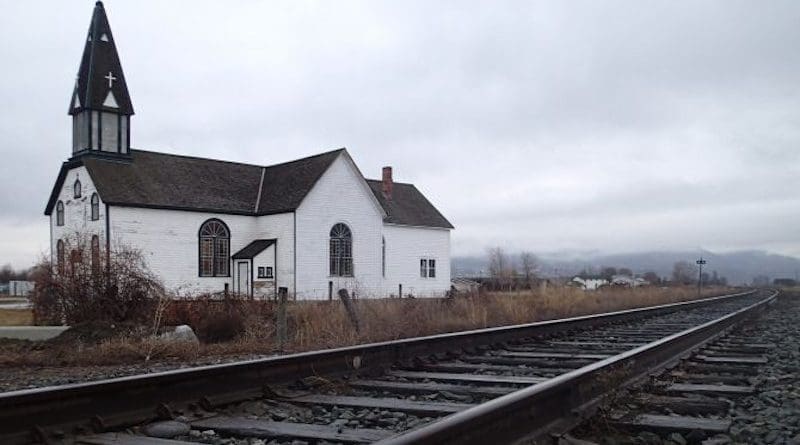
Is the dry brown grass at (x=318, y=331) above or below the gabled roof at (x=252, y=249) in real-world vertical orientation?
below

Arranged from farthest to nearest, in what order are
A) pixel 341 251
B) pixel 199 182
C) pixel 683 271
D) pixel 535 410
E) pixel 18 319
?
pixel 683 271 → pixel 341 251 → pixel 199 182 → pixel 18 319 → pixel 535 410

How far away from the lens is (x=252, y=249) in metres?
40.0

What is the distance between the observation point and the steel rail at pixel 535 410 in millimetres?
3465

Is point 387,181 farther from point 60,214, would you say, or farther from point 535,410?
point 535,410

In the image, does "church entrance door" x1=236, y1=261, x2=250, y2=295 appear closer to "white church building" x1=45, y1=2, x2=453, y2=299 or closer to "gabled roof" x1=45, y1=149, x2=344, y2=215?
"white church building" x1=45, y1=2, x2=453, y2=299

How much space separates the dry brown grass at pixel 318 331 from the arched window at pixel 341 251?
2238 cm

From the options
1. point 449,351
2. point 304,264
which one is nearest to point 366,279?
point 304,264

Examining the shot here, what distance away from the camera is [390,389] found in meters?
6.40

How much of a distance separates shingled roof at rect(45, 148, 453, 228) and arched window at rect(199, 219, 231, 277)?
94cm

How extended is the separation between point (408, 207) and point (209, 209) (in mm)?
16736

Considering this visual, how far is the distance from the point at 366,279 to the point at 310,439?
3889 cm

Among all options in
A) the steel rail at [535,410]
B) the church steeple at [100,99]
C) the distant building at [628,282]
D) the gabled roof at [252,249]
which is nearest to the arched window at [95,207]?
the church steeple at [100,99]

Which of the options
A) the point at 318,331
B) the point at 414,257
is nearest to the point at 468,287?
the point at 414,257

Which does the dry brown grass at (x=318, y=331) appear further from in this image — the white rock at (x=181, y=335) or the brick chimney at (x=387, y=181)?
the brick chimney at (x=387, y=181)
